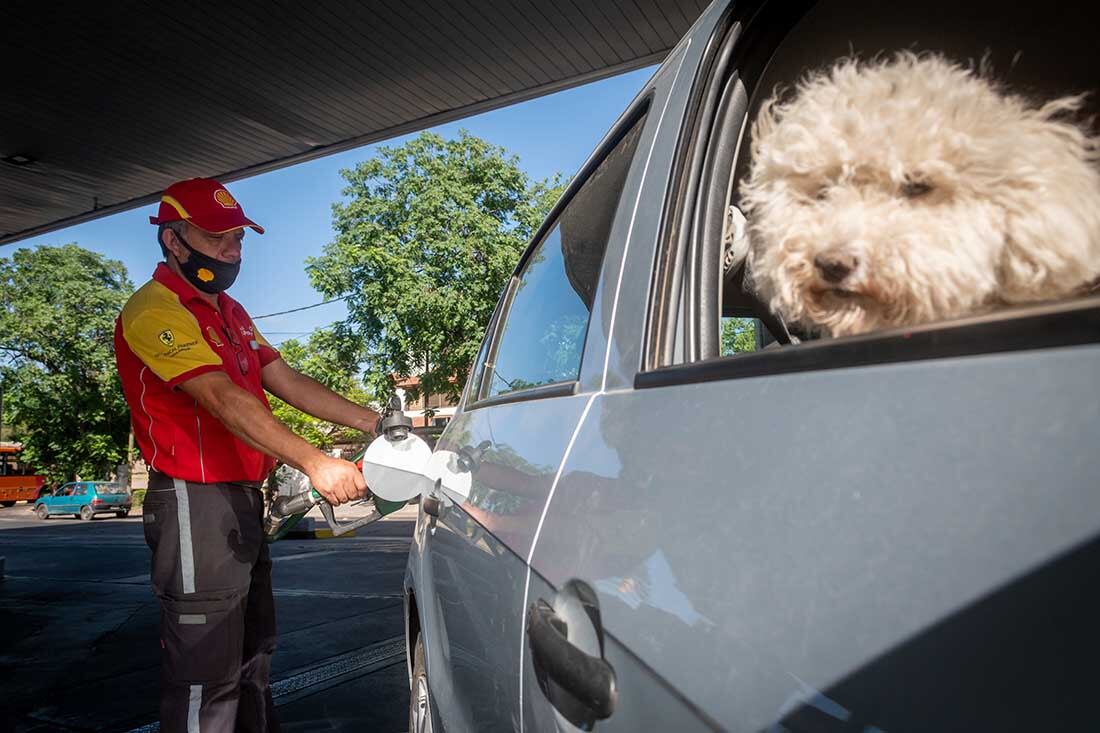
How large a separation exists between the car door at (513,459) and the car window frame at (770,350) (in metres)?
0.19

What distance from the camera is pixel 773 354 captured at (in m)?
0.73

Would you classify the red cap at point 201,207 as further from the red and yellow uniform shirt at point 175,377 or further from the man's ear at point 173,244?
the red and yellow uniform shirt at point 175,377

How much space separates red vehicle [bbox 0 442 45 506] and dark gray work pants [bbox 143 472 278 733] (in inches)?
1893

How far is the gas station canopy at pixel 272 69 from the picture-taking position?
7113 millimetres

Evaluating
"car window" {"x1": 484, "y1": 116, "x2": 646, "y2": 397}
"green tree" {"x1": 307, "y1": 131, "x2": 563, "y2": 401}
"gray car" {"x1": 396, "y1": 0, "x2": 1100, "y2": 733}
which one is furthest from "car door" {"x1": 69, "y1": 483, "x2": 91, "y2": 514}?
"gray car" {"x1": 396, "y1": 0, "x2": 1100, "y2": 733}

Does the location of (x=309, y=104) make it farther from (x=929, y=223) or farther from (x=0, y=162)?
(x=929, y=223)

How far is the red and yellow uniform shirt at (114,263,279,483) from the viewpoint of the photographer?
2.50 metres

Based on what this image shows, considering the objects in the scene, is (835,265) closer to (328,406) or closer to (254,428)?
(254,428)

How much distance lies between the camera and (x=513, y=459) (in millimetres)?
1473

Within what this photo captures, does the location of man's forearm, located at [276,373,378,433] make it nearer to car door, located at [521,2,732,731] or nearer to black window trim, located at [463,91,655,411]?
black window trim, located at [463,91,655,411]

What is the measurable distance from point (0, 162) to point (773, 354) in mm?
12683

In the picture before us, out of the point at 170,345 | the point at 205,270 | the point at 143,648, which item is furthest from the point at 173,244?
the point at 143,648

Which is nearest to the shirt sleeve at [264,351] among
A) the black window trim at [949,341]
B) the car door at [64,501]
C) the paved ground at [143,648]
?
the paved ground at [143,648]

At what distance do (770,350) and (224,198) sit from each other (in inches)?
104
